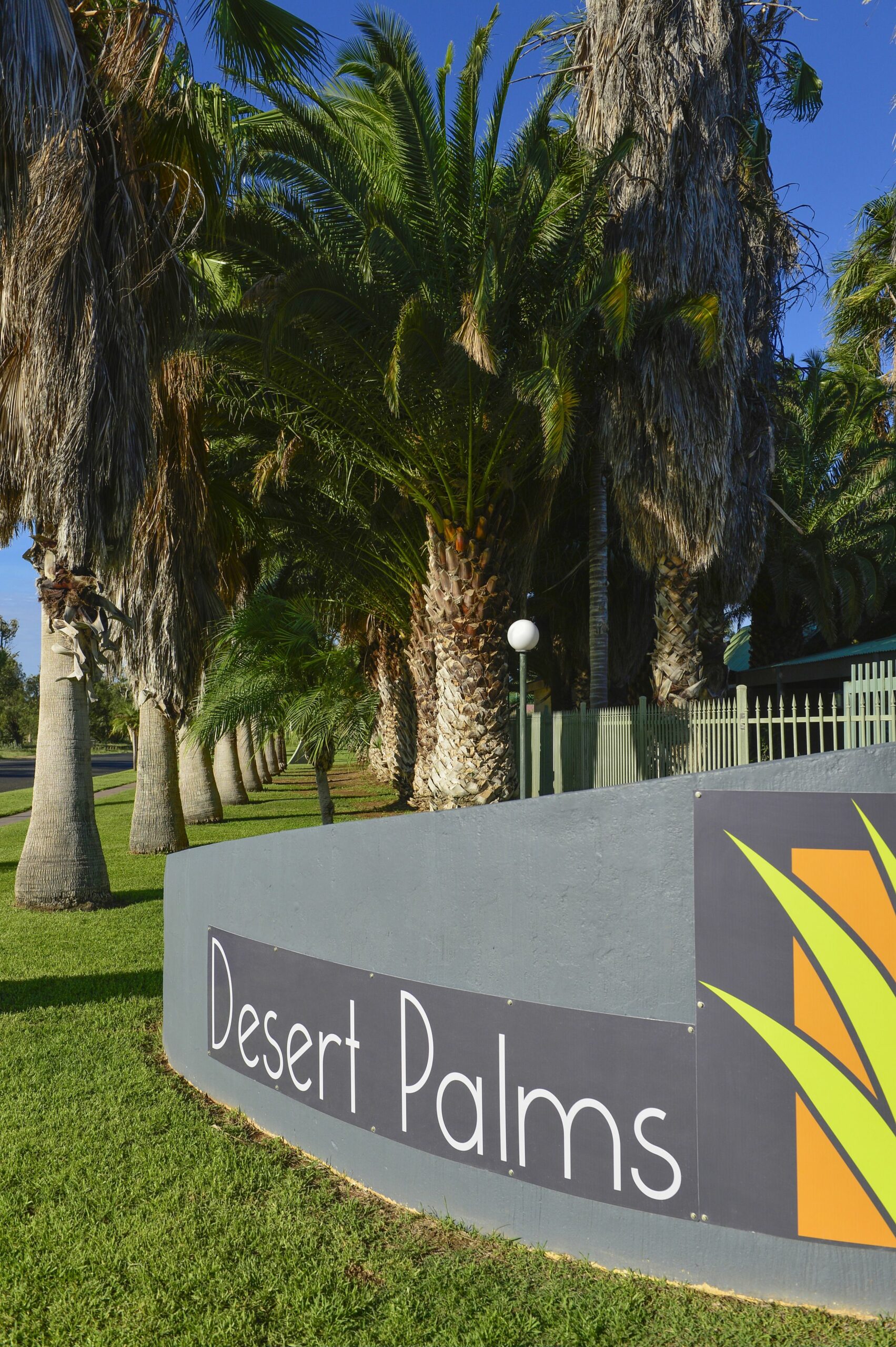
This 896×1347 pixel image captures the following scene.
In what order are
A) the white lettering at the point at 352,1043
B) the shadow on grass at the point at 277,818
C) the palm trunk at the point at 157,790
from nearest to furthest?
the white lettering at the point at 352,1043, the palm trunk at the point at 157,790, the shadow on grass at the point at 277,818

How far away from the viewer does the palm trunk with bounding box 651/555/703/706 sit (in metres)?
13.8

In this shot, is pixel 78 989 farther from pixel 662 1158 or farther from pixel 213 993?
pixel 662 1158

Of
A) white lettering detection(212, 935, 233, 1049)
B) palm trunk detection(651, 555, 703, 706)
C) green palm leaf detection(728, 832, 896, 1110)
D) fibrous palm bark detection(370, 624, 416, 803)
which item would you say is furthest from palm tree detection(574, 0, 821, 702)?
green palm leaf detection(728, 832, 896, 1110)

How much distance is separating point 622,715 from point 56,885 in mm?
7750

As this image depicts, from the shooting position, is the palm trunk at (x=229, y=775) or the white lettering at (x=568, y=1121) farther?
the palm trunk at (x=229, y=775)

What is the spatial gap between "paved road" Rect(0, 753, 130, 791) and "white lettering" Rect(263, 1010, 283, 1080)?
31.8 m

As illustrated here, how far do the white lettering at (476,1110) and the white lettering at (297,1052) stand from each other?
2.60 ft

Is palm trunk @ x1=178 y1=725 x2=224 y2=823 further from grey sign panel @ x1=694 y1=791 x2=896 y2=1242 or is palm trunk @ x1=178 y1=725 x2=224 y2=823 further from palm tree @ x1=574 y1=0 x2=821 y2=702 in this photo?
grey sign panel @ x1=694 y1=791 x2=896 y2=1242

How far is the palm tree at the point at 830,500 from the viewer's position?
1930cm

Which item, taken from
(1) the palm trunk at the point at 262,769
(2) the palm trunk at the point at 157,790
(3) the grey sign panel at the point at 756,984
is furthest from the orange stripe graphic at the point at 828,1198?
(1) the palm trunk at the point at 262,769

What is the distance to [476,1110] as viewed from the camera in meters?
3.38

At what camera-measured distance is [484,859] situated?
11.5 ft

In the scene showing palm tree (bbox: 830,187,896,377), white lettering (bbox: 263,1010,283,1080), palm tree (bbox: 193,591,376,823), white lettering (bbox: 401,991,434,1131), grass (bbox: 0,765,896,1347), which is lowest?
grass (bbox: 0,765,896,1347)

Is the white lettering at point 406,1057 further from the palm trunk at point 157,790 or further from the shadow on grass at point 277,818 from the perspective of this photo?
the shadow on grass at point 277,818
